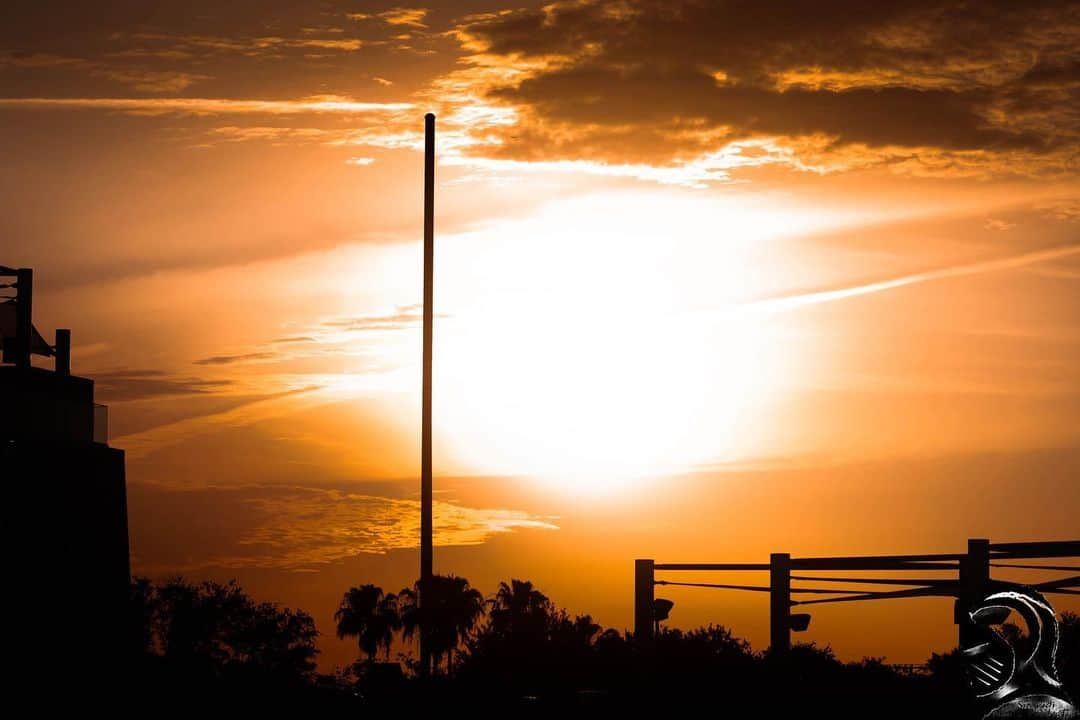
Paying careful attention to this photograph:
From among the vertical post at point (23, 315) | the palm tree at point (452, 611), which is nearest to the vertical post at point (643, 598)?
the vertical post at point (23, 315)

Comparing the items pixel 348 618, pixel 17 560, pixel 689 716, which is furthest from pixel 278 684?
pixel 348 618

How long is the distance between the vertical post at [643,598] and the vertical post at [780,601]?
3.34 m

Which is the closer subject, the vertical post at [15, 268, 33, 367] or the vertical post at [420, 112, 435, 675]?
the vertical post at [420, 112, 435, 675]

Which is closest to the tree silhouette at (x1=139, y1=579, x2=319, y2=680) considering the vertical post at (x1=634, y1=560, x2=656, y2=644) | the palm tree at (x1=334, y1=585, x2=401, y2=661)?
the palm tree at (x1=334, y1=585, x2=401, y2=661)

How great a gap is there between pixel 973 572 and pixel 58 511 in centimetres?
2525

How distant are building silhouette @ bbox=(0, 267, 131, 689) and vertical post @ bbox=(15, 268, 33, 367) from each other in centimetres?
3

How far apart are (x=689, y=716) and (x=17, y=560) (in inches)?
844

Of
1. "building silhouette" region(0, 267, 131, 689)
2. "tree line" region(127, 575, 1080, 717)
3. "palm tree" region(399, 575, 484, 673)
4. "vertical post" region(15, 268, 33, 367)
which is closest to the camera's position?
"tree line" region(127, 575, 1080, 717)

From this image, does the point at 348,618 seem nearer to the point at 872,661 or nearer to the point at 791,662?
the point at 872,661

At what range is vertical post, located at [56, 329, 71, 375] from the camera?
44.8 meters

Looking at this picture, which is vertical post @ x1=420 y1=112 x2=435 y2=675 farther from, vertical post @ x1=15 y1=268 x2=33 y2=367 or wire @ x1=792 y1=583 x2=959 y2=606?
vertical post @ x1=15 y1=268 x2=33 y2=367

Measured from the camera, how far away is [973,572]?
22.7 meters

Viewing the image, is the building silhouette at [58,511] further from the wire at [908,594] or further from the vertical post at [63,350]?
the wire at [908,594]

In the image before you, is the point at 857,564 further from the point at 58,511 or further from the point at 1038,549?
the point at 58,511
